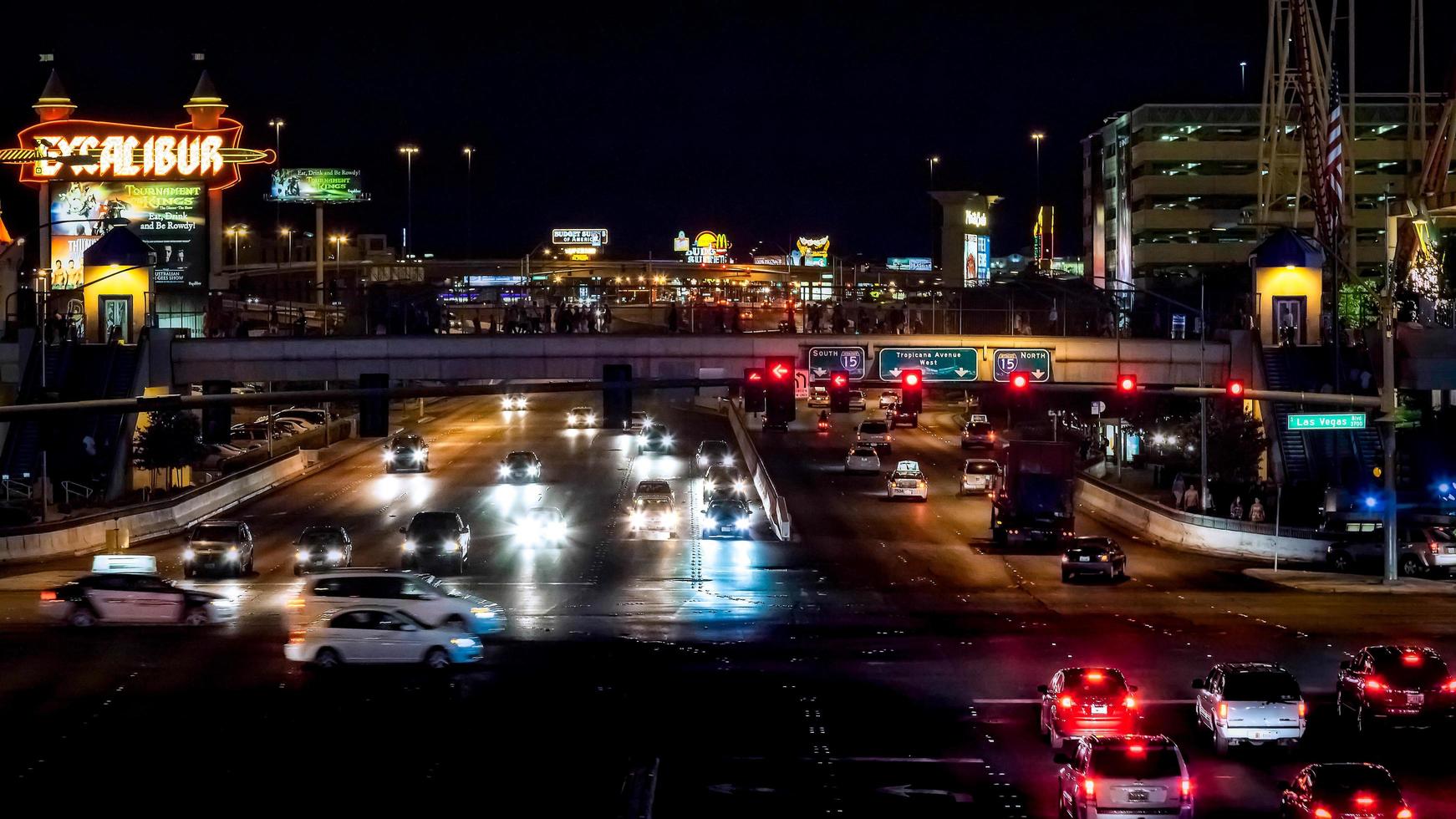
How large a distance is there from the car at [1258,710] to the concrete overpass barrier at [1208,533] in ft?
89.2

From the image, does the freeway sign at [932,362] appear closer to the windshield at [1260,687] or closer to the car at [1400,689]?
the car at [1400,689]

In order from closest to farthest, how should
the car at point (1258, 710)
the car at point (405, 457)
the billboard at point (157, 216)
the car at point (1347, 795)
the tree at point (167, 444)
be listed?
1. the car at point (1347, 795)
2. the car at point (1258, 710)
3. the tree at point (167, 444)
4. the car at point (405, 457)
5. the billboard at point (157, 216)

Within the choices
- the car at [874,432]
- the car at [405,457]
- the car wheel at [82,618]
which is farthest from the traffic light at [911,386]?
the car at [874,432]

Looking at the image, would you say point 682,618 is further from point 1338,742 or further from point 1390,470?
point 1390,470

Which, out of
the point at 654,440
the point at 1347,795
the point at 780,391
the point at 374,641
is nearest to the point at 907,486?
the point at 654,440

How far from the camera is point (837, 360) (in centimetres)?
5738

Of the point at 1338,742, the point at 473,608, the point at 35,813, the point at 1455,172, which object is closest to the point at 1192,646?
the point at 1338,742

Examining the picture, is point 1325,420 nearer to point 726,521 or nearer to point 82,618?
point 726,521

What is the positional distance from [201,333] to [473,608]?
45799 mm

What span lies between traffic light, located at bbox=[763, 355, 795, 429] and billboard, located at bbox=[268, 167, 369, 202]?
341 feet

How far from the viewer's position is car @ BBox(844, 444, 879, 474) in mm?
78562

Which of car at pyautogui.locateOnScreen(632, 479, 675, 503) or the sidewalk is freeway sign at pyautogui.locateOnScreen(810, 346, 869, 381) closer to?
car at pyautogui.locateOnScreen(632, 479, 675, 503)

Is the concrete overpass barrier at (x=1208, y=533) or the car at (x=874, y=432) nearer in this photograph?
the concrete overpass barrier at (x=1208, y=533)

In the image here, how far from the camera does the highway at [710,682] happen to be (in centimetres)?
2488
